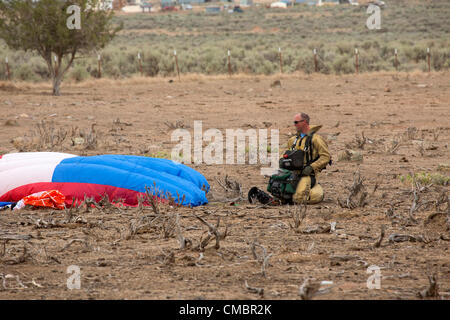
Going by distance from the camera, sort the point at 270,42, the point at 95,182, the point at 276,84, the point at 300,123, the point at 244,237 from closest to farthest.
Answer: the point at 244,237, the point at 95,182, the point at 300,123, the point at 276,84, the point at 270,42

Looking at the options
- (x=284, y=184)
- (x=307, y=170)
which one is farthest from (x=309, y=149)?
(x=284, y=184)

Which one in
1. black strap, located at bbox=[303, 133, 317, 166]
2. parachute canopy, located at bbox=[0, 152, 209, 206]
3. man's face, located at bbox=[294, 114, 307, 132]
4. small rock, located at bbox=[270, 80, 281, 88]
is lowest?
small rock, located at bbox=[270, 80, 281, 88]

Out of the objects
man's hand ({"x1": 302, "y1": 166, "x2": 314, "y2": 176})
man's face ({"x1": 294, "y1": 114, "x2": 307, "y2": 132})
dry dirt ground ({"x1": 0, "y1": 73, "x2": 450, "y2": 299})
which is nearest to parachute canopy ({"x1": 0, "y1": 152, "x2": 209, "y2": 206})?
dry dirt ground ({"x1": 0, "y1": 73, "x2": 450, "y2": 299})

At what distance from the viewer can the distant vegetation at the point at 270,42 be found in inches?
1216

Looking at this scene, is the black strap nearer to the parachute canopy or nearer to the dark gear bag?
the dark gear bag

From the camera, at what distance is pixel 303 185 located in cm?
783

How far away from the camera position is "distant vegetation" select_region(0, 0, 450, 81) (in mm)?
30886

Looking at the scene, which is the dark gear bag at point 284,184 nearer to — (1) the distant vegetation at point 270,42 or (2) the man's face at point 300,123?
(2) the man's face at point 300,123

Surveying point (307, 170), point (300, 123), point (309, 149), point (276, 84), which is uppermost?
point (300, 123)

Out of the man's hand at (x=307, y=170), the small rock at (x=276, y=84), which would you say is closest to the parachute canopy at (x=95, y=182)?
the man's hand at (x=307, y=170)

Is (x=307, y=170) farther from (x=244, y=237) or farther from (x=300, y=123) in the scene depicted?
(x=244, y=237)

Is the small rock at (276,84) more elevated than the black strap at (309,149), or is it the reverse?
the black strap at (309,149)

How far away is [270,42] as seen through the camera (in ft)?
144
